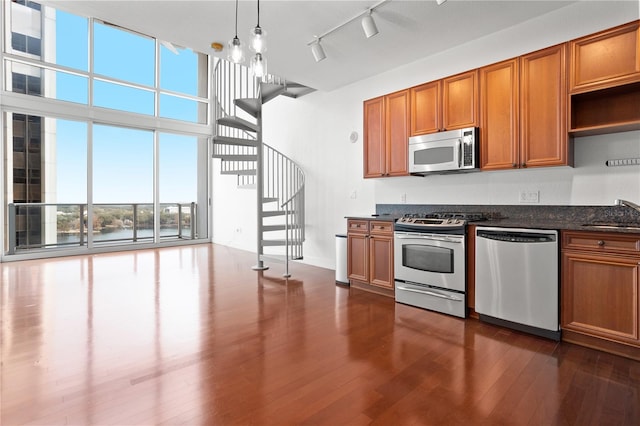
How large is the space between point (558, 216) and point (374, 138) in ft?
7.20

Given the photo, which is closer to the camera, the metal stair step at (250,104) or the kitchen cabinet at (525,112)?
the kitchen cabinet at (525,112)

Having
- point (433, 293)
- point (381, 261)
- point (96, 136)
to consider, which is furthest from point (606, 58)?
point (96, 136)

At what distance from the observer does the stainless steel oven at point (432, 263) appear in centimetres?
316

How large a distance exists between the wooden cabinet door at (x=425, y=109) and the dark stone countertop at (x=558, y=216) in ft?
3.10

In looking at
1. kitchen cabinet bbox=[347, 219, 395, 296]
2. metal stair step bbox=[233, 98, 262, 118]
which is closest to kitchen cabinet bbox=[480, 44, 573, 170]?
kitchen cabinet bbox=[347, 219, 395, 296]

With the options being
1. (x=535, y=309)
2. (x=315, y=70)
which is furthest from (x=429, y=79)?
(x=535, y=309)

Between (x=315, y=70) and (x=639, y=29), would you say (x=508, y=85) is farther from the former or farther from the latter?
(x=315, y=70)

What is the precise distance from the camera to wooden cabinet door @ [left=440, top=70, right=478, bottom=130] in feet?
11.1

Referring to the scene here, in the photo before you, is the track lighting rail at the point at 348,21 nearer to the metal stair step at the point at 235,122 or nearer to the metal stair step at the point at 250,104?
the metal stair step at the point at 235,122

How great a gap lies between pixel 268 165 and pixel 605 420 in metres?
5.39

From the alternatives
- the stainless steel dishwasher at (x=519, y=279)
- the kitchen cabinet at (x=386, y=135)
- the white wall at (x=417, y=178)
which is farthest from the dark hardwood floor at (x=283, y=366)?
the kitchen cabinet at (x=386, y=135)

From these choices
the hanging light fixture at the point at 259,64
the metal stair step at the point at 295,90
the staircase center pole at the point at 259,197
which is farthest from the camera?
the metal stair step at the point at 295,90

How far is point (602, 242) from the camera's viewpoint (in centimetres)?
238

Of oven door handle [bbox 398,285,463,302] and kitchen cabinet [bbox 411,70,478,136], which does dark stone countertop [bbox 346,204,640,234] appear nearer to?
oven door handle [bbox 398,285,463,302]
